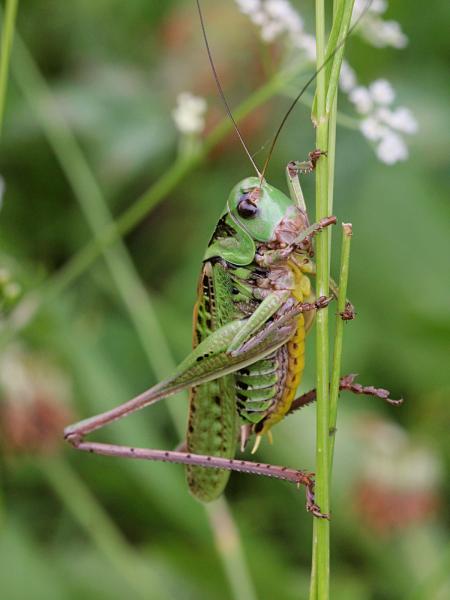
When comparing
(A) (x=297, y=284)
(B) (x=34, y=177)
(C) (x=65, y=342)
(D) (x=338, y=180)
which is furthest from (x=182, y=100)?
(B) (x=34, y=177)

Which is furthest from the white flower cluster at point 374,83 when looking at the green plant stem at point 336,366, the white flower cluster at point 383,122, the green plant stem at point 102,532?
the green plant stem at point 102,532

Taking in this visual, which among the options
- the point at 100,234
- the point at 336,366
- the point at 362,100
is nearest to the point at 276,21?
the point at 362,100

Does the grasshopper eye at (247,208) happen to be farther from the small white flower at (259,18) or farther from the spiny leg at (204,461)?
the small white flower at (259,18)

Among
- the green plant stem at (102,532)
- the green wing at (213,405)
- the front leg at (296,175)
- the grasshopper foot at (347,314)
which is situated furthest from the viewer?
the green plant stem at (102,532)

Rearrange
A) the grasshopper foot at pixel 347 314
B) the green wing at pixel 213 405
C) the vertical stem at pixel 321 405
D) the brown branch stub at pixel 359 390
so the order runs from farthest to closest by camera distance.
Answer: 1. the green wing at pixel 213 405
2. the brown branch stub at pixel 359 390
3. the grasshopper foot at pixel 347 314
4. the vertical stem at pixel 321 405

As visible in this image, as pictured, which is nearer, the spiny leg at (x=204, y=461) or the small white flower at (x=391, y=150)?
the spiny leg at (x=204, y=461)

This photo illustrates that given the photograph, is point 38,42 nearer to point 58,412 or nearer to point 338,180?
point 338,180

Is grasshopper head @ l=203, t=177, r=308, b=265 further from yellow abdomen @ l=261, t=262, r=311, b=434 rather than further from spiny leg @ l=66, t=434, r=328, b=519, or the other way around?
spiny leg @ l=66, t=434, r=328, b=519
